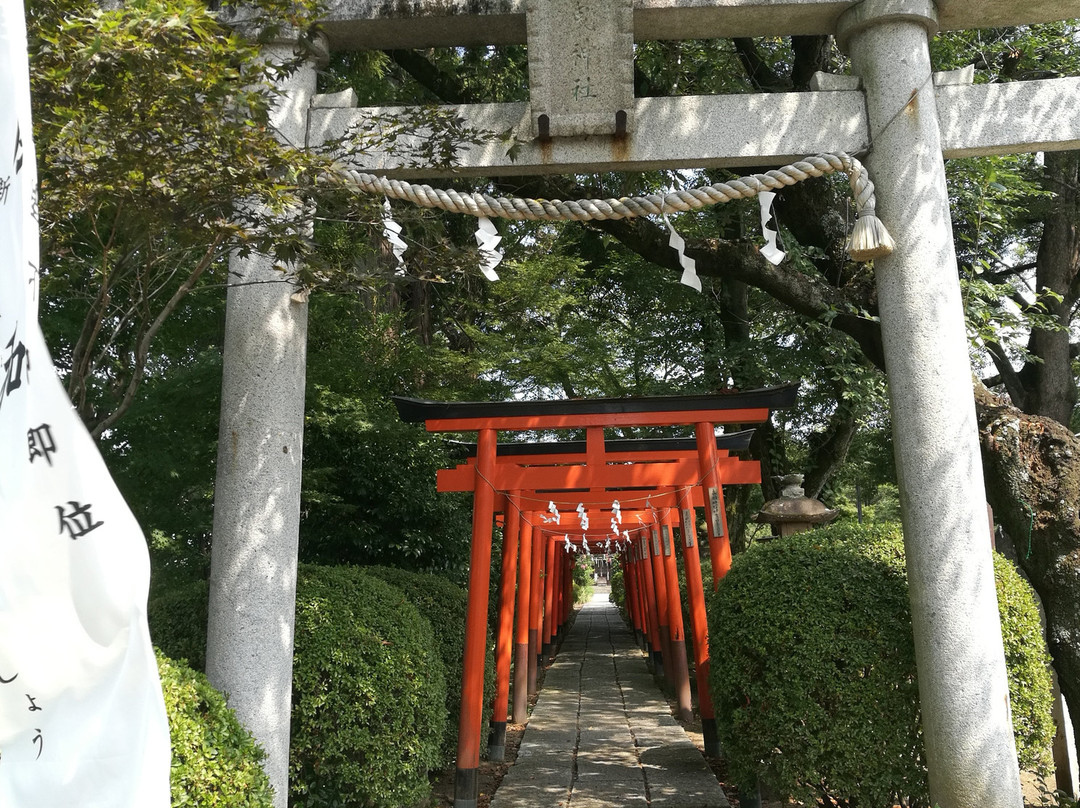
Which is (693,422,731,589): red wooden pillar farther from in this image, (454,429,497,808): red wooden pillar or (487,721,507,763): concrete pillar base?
(487,721,507,763): concrete pillar base

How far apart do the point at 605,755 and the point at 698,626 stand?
157 cm

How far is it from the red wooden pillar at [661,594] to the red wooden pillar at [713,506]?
13.7 ft

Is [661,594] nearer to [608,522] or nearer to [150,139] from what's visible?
[608,522]

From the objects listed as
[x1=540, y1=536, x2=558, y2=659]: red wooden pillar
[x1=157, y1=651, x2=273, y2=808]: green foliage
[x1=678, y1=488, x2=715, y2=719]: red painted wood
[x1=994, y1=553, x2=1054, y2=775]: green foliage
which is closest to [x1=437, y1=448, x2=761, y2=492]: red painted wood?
[x1=678, y1=488, x2=715, y2=719]: red painted wood

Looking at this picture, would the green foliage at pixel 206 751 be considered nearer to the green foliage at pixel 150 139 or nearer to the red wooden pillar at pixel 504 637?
the green foliage at pixel 150 139

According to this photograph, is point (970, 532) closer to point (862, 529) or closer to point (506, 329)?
point (862, 529)

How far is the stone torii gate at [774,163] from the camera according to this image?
4.48m

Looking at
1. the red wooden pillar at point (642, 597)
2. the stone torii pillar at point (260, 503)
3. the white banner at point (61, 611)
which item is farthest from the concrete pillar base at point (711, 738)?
the red wooden pillar at point (642, 597)

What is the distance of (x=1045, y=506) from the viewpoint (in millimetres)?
5367

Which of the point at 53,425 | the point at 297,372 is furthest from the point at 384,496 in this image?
the point at 53,425

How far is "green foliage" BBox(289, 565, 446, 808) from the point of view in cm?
507

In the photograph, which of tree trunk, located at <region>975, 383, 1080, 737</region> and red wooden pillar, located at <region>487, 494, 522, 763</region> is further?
red wooden pillar, located at <region>487, 494, 522, 763</region>

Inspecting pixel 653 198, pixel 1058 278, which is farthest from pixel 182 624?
pixel 1058 278

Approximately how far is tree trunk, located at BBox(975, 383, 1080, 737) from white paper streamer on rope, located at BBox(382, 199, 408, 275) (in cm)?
389
